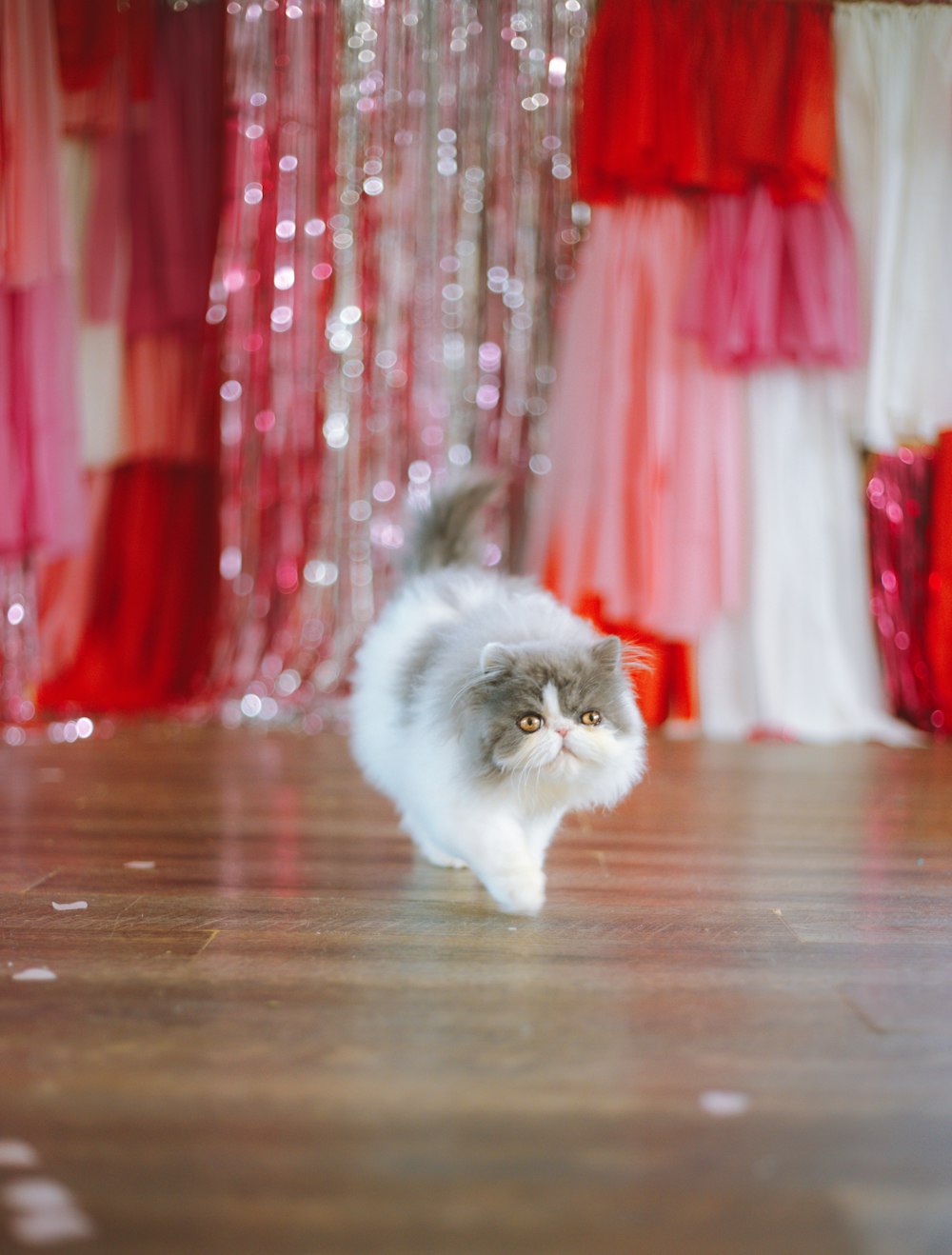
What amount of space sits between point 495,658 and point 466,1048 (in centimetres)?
41

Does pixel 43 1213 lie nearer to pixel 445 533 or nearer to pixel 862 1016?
pixel 862 1016

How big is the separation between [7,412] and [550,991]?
1943 mm

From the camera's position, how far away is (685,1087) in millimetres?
793

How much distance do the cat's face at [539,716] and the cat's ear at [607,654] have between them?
2cm

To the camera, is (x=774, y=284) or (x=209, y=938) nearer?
(x=209, y=938)

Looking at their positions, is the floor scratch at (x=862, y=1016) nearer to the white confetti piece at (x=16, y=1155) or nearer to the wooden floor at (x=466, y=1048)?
the wooden floor at (x=466, y=1048)

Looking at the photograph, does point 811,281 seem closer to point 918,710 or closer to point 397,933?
point 918,710

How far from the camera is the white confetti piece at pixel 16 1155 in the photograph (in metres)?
0.68

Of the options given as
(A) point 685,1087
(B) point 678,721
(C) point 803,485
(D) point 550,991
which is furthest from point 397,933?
(C) point 803,485

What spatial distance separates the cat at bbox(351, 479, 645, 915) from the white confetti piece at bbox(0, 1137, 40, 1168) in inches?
22.0

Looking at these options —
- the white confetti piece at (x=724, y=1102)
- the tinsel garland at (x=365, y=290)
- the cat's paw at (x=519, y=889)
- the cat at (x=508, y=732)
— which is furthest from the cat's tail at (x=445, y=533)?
the tinsel garland at (x=365, y=290)

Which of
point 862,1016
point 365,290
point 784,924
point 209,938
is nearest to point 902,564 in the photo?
point 365,290

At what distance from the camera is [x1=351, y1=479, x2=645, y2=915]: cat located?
116 cm

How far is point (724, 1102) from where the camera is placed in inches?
30.4
